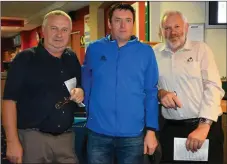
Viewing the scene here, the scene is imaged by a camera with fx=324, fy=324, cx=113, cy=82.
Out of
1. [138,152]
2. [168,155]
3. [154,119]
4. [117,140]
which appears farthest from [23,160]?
[168,155]

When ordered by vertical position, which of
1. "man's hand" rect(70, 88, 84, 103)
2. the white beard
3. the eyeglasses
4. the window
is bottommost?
the eyeglasses

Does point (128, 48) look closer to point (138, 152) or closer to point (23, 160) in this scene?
point (138, 152)

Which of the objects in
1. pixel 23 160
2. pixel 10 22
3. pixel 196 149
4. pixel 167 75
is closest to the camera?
pixel 23 160

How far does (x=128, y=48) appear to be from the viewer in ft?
6.24

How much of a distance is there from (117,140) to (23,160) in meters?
0.54

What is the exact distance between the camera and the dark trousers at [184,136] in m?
2.15

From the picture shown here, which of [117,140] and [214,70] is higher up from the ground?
[214,70]

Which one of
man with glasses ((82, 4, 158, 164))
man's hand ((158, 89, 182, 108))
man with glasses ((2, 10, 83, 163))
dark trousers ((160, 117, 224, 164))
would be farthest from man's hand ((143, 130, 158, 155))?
man with glasses ((2, 10, 83, 163))

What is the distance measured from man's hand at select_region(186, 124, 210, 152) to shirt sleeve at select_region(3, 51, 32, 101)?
105cm

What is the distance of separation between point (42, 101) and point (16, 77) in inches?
7.6

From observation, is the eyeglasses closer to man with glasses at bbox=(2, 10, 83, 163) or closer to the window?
man with glasses at bbox=(2, 10, 83, 163)

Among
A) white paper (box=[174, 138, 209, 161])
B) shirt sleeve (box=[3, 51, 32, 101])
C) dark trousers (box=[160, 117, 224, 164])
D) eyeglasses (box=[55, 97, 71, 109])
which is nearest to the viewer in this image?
shirt sleeve (box=[3, 51, 32, 101])

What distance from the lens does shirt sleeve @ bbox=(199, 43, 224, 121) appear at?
2.01 m

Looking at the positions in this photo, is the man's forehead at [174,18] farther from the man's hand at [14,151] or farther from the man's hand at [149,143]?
the man's hand at [14,151]
